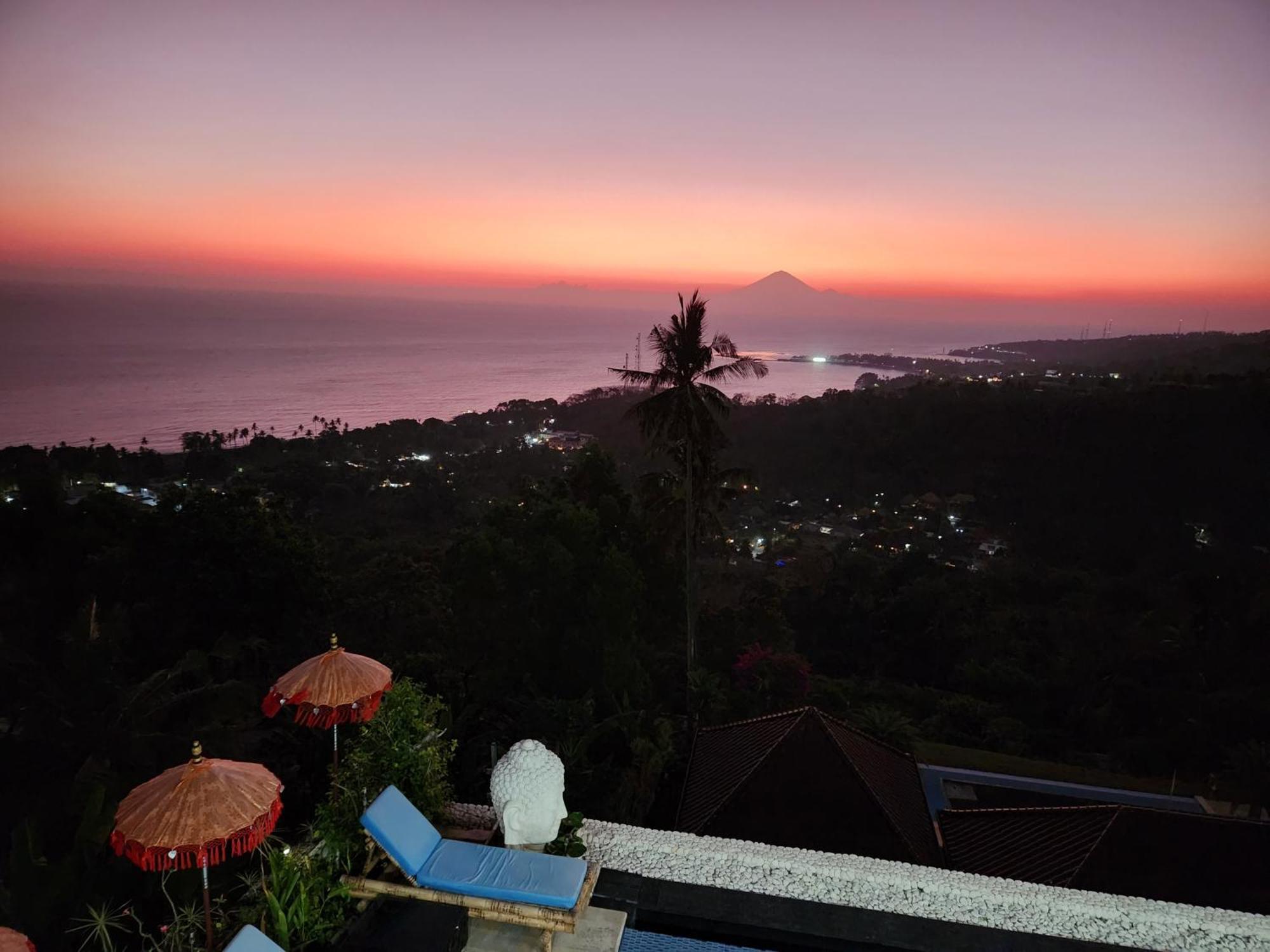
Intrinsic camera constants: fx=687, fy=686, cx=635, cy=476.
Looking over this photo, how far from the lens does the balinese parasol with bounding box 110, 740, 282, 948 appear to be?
3.13 metres

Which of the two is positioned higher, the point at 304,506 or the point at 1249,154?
the point at 1249,154

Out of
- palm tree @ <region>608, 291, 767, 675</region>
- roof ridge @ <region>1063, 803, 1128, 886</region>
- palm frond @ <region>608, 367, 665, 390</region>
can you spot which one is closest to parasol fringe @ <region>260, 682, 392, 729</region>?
roof ridge @ <region>1063, 803, 1128, 886</region>

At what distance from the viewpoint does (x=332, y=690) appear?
4.77 metres

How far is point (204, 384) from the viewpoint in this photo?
56.4 meters

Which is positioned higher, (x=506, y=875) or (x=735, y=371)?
(x=735, y=371)

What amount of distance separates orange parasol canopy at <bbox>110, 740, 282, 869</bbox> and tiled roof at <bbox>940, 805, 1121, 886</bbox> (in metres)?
6.73

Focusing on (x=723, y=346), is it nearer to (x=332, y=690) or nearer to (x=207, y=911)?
(x=332, y=690)

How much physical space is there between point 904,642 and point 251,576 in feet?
63.0

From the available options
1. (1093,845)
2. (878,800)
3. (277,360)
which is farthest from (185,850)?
(277,360)

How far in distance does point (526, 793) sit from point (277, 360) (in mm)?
82447

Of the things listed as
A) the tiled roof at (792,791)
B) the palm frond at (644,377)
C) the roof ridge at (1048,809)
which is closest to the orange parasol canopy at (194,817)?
the tiled roof at (792,791)

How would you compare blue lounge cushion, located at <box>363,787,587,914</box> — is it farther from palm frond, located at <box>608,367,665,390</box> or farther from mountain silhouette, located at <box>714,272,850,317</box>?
mountain silhouette, located at <box>714,272,850,317</box>

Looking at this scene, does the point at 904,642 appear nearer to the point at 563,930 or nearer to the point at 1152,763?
the point at 1152,763

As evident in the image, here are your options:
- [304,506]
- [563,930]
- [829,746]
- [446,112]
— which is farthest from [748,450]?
[563,930]
